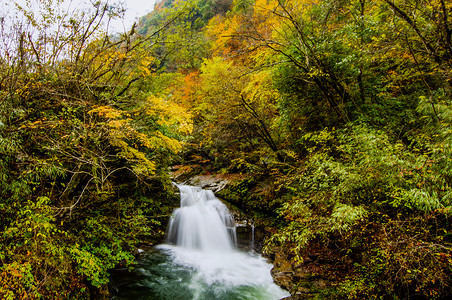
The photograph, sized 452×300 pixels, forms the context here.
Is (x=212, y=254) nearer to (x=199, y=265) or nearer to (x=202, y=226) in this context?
(x=199, y=265)

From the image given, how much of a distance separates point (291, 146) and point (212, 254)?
19.2ft

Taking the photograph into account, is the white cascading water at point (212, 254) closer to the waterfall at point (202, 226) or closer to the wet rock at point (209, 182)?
the waterfall at point (202, 226)

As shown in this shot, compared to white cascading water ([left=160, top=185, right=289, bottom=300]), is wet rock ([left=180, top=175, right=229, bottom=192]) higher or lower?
higher

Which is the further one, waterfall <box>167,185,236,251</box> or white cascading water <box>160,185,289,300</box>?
waterfall <box>167,185,236,251</box>

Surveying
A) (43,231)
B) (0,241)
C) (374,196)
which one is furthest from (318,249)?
(0,241)

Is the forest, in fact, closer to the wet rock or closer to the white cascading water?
the white cascading water

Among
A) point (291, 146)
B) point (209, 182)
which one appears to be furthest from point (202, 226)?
point (291, 146)

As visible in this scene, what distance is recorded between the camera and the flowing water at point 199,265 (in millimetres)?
6324

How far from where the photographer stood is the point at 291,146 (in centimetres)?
935

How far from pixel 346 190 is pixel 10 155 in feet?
23.2

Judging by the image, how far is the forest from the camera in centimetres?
382

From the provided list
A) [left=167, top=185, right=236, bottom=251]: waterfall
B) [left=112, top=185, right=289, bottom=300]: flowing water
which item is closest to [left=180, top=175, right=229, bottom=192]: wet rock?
[left=112, top=185, right=289, bottom=300]: flowing water

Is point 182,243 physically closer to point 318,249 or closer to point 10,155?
point 318,249

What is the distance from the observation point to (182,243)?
9.31 meters
